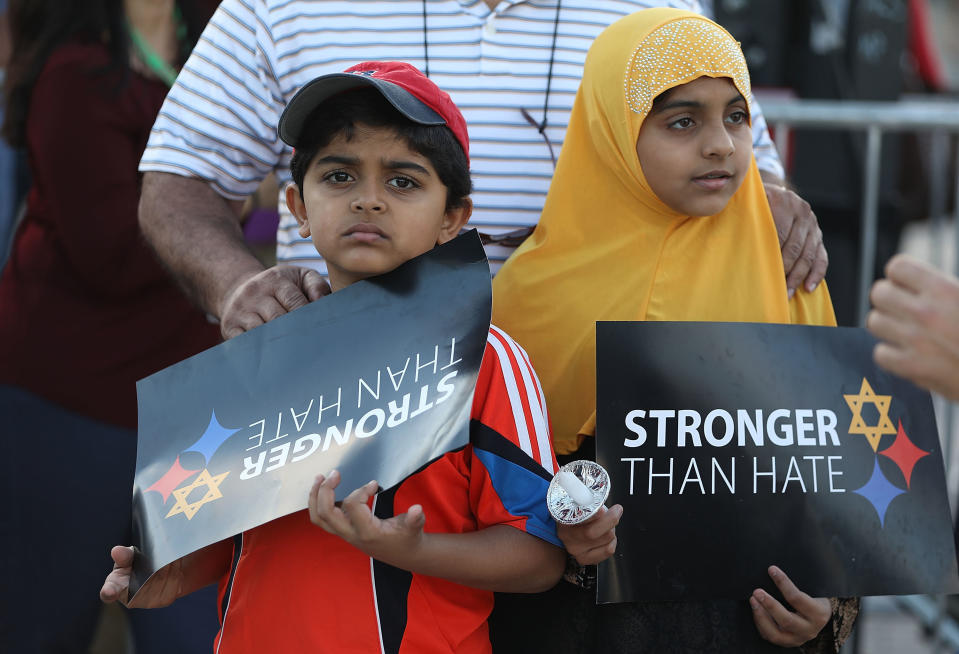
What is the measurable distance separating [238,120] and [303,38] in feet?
0.73

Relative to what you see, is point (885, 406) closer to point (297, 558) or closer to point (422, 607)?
point (422, 607)

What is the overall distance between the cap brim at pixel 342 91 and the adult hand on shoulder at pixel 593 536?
69 cm

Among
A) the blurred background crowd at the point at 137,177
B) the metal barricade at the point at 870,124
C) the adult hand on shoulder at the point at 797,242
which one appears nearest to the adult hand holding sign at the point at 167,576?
the blurred background crowd at the point at 137,177

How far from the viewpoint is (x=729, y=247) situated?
2062 millimetres

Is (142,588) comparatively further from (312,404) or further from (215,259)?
(215,259)

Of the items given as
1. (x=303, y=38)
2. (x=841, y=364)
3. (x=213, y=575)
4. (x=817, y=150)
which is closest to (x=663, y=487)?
(x=841, y=364)

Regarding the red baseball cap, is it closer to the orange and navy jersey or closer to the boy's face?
the boy's face

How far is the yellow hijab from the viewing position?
2.03 metres

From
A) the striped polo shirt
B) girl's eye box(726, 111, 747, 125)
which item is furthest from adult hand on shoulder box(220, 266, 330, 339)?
girl's eye box(726, 111, 747, 125)

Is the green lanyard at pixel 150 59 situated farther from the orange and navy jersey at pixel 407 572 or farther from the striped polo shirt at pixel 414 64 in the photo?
the orange and navy jersey at pixel 407 572

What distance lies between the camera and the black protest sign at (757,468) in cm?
187

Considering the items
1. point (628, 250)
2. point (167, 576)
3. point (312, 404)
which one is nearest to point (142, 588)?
point (167, 576)

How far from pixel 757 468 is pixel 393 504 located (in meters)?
0.60

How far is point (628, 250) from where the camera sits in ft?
6.75
